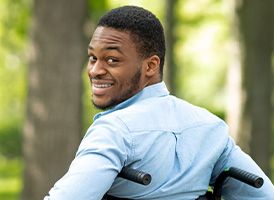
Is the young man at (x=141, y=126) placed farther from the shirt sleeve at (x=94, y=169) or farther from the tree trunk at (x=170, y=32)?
the tree trunk at (x=170, y=32)

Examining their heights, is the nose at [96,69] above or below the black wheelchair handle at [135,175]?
above

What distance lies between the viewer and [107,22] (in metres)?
3.11

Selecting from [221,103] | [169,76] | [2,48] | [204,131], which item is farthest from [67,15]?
[221,103]

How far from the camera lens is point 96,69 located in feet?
10.2

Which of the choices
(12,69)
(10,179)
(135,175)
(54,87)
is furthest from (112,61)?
(12,69)

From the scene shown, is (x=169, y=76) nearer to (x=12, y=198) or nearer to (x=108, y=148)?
(x=12, y=198)

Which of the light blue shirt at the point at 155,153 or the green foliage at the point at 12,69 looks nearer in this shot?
the light blue shirt at the point at 155,153

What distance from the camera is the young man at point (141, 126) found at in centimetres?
285

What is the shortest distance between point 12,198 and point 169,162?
Answer: 13348 millimetres

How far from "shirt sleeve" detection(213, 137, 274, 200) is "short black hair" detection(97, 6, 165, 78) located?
18.1 inches

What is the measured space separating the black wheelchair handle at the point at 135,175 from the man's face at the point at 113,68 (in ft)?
1.05

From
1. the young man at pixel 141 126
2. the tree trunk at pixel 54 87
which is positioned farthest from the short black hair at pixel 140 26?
the tree trunk at pixel 54 87

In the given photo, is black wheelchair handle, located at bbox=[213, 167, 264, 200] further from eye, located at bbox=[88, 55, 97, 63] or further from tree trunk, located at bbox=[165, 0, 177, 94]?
tree trunk, located at bbox=[165, 0, 177, 94]

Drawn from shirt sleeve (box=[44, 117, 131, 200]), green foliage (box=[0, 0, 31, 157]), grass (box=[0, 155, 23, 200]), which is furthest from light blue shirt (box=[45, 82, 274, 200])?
green foliage (box=[0, 0, 31, 157])
